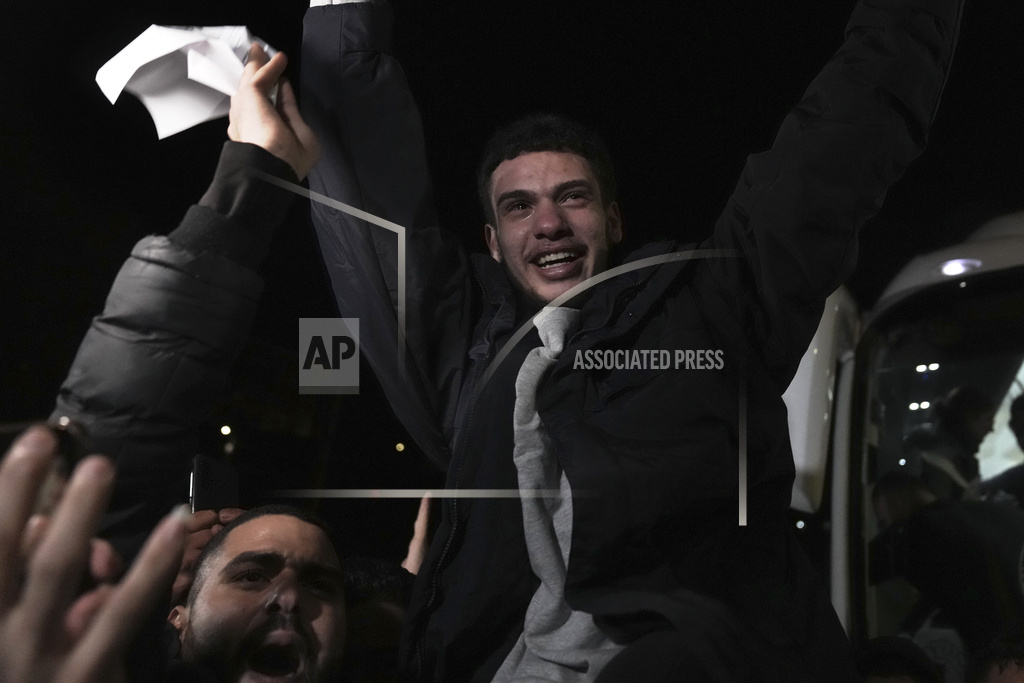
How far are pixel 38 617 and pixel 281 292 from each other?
0.50 m

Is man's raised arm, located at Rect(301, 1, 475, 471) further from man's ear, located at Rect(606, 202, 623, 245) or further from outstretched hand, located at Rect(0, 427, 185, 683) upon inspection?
outstretched hand, located at Rect(0, 427, 185, 683)

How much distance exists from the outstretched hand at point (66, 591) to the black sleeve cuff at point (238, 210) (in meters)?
0.32

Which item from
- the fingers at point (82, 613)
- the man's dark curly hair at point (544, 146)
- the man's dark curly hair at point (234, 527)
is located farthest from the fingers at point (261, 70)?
the fingers at point (82, 613)

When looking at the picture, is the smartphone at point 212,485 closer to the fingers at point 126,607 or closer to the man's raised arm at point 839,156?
the fingers at point 126,607

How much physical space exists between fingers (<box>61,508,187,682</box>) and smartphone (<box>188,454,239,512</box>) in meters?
0.35

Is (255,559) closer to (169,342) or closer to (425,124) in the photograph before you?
(169,342)

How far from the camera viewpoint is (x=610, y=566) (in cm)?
100

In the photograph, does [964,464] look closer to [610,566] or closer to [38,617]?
[610,566]

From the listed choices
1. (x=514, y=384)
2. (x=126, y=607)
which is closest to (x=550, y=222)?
(x=514, y=384)

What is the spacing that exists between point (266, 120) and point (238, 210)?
13cm

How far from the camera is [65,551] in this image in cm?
73

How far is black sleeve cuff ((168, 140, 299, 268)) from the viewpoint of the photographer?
1.00 meters

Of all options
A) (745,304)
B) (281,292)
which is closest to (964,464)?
(745,304)

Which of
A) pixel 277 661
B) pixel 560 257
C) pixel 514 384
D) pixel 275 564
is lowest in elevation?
pixel 277 661
